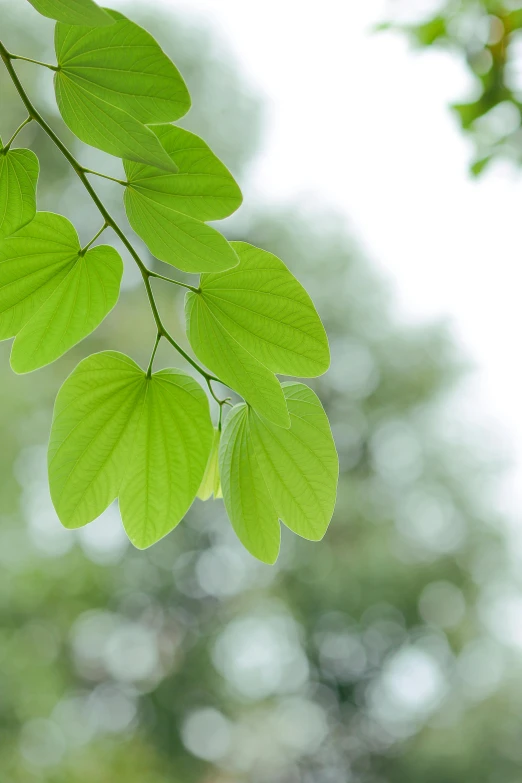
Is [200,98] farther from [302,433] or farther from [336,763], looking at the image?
[302,433]

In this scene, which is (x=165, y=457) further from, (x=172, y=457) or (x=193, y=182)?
(x=193, y=182)

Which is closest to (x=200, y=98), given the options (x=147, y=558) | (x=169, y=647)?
(x=147, y=558)

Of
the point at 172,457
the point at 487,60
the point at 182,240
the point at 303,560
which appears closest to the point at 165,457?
the point at 172,457

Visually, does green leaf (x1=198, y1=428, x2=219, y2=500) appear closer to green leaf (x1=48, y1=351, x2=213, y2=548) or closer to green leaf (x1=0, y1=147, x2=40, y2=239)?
green leaf (x1=48, y1=351, x2=213, y2=548)

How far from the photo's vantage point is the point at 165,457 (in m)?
0.37

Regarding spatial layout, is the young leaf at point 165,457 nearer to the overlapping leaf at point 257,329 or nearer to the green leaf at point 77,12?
the overlapping leaf at point 257,329

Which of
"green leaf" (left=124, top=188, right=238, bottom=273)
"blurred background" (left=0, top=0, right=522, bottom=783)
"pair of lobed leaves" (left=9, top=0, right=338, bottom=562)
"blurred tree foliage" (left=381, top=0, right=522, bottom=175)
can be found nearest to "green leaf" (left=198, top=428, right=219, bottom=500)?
"pair of lobed leaves" (left=9, top=0, right=338, bottom=562)

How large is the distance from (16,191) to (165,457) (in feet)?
0.45

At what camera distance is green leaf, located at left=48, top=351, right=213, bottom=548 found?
1.20ft

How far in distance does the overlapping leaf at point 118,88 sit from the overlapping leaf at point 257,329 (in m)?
0.07

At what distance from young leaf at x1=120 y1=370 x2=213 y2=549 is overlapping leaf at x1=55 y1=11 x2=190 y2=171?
0.12 m

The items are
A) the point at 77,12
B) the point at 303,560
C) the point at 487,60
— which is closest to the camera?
the point at 77,12

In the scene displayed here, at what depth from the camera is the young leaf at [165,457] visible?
0.37 meters

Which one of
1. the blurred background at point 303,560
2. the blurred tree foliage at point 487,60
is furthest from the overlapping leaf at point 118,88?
the blurred background at point 303,560
